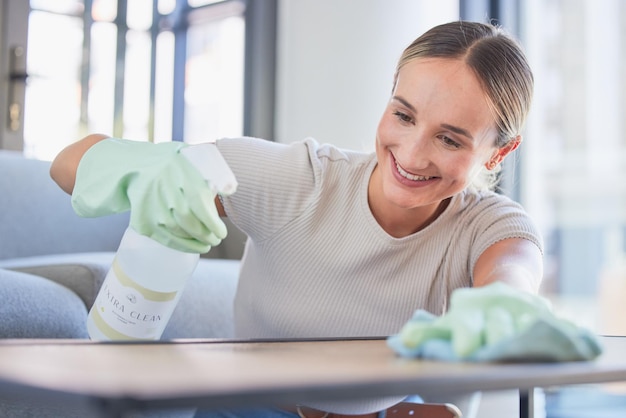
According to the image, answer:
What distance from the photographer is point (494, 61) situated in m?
1.24

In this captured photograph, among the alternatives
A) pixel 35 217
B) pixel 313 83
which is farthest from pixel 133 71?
pixel 35 217

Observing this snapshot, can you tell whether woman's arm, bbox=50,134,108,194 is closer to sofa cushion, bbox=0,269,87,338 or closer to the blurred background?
sofa cushion, bbox=0,269,87,338

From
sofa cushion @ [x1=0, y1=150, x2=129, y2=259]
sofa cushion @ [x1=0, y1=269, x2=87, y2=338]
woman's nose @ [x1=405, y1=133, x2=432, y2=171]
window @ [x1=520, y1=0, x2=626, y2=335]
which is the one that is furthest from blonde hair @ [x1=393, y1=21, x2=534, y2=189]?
window @ [x1=520, y1=0, x2=626, y2=335]

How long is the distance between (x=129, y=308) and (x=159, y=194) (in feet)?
0.42

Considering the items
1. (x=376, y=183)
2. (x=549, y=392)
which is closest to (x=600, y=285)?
(x=549, y=392)

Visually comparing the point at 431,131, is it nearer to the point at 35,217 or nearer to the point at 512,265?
the point at 512,265

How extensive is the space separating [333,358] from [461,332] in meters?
0.10

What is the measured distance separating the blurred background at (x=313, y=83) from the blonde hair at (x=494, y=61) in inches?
64.9

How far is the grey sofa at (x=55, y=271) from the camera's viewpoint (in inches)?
55.1

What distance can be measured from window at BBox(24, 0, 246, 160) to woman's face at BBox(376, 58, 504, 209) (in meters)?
2.46

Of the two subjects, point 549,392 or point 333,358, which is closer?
point 333,358

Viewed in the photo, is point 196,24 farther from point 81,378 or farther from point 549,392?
point 81,378

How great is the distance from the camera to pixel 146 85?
3756mm

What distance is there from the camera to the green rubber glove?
2.89 ft
